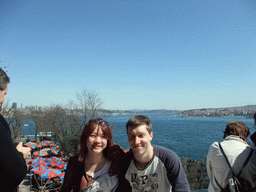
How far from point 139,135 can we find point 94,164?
644mm

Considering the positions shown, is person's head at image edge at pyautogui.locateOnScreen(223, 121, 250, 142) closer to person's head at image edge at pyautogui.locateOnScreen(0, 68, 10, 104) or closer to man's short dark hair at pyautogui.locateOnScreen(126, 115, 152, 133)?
man's short dark hair at pyautogui.locateOnScreen(126, 115, 152, 133)

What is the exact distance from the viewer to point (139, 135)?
6.09 feet

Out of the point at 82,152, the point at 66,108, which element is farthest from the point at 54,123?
the point at 82,152

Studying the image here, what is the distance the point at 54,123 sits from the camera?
34219 millimetres

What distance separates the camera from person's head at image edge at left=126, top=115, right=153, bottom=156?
1.84m

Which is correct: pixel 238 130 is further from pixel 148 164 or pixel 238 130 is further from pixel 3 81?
pixel 3 81

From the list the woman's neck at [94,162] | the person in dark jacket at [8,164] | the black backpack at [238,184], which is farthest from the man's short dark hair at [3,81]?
the black backpack at [238,184]

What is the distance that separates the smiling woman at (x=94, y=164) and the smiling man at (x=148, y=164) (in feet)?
0.68

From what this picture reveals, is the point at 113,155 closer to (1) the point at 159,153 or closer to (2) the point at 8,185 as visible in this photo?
(1) the point at 159,153

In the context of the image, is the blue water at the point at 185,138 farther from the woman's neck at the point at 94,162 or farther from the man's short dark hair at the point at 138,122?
the man's short dark hair at the point at 138,122

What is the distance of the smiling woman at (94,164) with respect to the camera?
1901 millimetres

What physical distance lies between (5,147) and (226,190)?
7.44 feet

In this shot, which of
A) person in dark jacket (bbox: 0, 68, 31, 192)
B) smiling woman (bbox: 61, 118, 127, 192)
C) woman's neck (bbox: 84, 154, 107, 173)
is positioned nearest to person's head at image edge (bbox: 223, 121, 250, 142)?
smiling woman (bbox: 61, 118, 127, 192)

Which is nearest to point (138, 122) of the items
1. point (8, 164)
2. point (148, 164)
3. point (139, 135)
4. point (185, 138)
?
point (139, 135)
